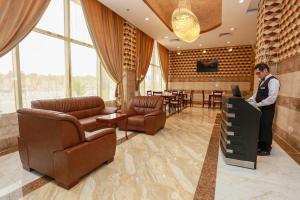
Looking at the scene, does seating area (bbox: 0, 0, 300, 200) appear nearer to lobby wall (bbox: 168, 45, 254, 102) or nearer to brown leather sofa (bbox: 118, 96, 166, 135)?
brown leather sofa (bbox: 118, 96, 166, 135)

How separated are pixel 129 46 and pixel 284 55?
5056mm

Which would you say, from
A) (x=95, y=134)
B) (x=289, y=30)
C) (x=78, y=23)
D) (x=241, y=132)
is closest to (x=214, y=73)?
(x=289, y=30)

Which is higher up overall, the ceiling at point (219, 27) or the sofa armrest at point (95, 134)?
the ceiling at point (219, 27)

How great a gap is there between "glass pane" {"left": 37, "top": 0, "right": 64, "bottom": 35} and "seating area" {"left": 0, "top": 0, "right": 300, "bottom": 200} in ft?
0.10

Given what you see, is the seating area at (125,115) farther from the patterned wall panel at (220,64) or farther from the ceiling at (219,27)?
the patterned wall panel at (220,64)

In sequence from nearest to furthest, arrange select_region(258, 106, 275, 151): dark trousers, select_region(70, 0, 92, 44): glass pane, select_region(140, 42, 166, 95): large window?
select_region(258, 106, 275, 151): dark trousers, select_region(70, 0, 92, 44): glass pane, select_region(140, 42, 166, 95): large window

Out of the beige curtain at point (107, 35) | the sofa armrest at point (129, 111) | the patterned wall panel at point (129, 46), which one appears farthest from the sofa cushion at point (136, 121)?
the patterned wall panel at point (129, 46)

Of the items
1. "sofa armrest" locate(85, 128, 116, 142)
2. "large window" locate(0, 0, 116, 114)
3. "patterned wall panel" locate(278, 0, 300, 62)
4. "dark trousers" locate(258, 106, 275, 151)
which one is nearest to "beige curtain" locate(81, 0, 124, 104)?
"large window" locate(0, 0, 116, 114)

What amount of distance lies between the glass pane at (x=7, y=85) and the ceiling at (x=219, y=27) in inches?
123

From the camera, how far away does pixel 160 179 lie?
240 cm

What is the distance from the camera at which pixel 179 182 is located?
2.33 metres

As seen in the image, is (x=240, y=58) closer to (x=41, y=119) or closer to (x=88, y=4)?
(x=88, y=4)

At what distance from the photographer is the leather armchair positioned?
2.07 meters

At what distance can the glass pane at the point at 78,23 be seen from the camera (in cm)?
487
